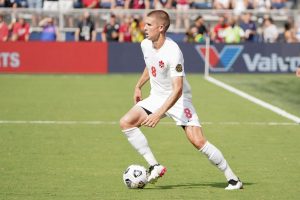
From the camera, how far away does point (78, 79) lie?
29.5m

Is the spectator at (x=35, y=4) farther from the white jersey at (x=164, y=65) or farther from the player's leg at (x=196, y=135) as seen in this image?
the player's leg at (x=196, y=135)

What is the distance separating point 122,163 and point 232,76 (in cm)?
1886

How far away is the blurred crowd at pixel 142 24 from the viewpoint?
32188 millimetres

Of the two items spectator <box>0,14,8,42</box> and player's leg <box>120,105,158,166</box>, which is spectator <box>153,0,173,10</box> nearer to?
spectator <box>0,14,8,42</box>

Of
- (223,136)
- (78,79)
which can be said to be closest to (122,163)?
(223,136)

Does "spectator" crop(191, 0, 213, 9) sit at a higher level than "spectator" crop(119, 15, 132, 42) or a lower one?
higher

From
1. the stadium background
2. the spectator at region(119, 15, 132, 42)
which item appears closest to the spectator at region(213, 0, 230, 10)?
the stadium background

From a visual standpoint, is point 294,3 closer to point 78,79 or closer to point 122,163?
point 78,79

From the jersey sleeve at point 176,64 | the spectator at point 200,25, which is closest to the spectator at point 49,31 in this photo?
the spectator at point 200,25

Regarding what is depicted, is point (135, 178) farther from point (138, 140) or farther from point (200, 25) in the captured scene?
point (200, 25)

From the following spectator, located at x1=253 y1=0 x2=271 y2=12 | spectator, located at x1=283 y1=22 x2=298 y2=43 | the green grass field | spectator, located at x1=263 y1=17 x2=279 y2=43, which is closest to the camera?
the green grass field

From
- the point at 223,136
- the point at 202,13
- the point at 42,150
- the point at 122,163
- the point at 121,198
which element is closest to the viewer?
the point at 121,198

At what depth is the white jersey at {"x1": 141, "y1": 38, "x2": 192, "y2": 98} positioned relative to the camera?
33.6ft

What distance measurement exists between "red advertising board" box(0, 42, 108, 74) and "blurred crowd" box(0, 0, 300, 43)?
1020 mm
